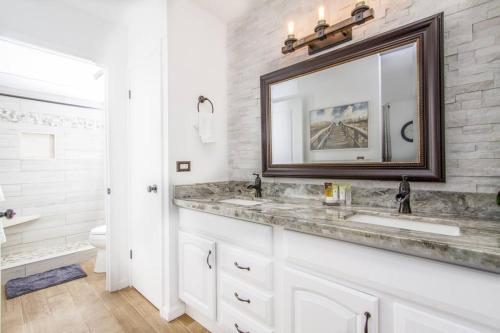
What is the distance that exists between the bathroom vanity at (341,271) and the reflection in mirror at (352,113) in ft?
1.16

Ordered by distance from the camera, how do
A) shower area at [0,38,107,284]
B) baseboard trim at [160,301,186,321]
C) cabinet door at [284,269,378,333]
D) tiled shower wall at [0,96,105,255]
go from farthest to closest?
tiled shower wall at [0,96,105,255], shower area at [0,38,107,284], baseboard trim at [160,301,186,321], cabinet door at [284,269,378,333]

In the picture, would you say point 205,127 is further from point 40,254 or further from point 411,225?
point 40,254

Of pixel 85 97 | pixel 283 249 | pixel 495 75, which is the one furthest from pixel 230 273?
pixel 85 97

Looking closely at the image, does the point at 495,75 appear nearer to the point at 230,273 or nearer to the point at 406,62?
the point at 406,62

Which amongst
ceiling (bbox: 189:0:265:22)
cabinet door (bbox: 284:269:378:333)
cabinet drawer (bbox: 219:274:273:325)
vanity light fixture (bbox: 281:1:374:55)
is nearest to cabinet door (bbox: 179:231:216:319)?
cabinet drawer (bbox: 219:274:273:325)

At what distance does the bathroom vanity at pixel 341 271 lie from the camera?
2.41ft

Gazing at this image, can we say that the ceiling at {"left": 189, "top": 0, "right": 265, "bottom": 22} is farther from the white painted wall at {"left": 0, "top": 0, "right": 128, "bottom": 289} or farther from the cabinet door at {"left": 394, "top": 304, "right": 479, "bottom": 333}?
the cabinet door at {"left": 394, "top": 304, "right": 479, "bottom": 333}

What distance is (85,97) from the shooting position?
3.50 m

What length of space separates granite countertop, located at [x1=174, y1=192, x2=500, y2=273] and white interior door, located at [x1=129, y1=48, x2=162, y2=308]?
2.60 ft

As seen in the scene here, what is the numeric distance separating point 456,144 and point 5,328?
3024 millimetres

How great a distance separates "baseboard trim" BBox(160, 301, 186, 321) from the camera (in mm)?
1790

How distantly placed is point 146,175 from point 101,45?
1233mm

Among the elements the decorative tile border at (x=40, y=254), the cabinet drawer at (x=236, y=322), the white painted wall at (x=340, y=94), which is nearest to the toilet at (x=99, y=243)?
the decorative tile border at (x=40, y=254)

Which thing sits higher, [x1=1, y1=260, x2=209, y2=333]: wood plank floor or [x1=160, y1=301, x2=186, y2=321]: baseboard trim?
[x1=160, y1=301, x2=186, y2=321]: baseboard trim
